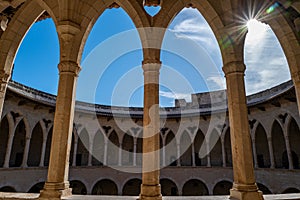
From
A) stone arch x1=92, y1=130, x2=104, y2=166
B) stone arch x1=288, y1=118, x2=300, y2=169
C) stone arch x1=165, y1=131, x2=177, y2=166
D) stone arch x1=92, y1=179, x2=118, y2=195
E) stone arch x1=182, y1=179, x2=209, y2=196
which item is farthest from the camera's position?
stone arch x1=165, y1=131, x2=177, y2=166

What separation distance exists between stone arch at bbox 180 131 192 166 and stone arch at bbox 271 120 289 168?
793 cm

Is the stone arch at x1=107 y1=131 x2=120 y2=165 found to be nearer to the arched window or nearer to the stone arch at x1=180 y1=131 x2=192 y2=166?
the stone arch at x1=180 y1=131 x2=192 y2=166

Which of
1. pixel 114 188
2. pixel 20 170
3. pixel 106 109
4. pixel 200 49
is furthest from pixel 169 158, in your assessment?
pixel 200 49

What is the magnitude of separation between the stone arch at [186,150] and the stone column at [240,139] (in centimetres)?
1854

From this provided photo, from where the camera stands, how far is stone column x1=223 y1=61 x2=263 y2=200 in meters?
4.14

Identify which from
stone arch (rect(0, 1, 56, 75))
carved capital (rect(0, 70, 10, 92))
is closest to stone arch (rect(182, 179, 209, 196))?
carved capital (rect(0, 70, 10, 92))

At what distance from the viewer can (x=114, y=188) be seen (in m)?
21.2

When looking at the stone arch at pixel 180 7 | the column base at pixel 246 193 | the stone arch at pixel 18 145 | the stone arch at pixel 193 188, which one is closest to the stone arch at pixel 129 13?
the stone arch at pixel 180 7

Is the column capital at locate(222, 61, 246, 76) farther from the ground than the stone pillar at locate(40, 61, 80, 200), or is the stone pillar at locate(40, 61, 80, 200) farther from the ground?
the column capital at locate(222, 61, 246, 76)

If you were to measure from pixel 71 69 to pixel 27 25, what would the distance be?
7.59 feet

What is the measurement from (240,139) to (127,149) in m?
20.2

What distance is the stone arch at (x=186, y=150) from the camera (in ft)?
75.7

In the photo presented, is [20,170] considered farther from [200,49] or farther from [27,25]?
[200,49]

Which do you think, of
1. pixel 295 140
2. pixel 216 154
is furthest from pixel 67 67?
pixel 216 154
